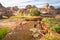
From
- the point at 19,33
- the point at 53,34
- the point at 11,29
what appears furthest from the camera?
the point at 11,29

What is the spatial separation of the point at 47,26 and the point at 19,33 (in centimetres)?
223

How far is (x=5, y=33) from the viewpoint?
1286cm

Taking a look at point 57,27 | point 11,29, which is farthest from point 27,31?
point 57,27

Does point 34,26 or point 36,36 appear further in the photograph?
point 34,26

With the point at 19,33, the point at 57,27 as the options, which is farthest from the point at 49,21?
the point at 19,33

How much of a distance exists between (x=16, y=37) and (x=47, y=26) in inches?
103

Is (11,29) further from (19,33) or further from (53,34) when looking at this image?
(53,34)

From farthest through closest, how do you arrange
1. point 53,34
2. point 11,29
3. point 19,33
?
point 11,29 → point 19,33 → point 53,34

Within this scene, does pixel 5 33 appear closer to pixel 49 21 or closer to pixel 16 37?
pixel 16 37

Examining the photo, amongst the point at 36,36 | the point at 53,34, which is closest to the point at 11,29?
the point at 36,36

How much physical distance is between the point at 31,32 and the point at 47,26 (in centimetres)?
139

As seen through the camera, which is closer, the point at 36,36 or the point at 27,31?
the point at 36,36

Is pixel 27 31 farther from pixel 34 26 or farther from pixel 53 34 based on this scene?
pixel 53 34

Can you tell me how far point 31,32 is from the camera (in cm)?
1324
